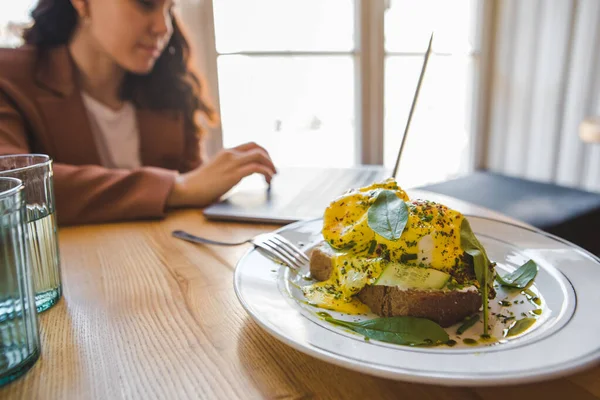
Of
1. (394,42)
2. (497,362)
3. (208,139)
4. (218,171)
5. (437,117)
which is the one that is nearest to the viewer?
(497,362)

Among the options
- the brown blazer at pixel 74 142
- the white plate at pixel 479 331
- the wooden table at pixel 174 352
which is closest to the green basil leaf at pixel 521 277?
the white plate at pixel 479 331

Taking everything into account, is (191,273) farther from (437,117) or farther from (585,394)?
(437,117)

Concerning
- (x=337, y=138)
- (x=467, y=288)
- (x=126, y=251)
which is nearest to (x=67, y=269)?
(x=126, y=251)

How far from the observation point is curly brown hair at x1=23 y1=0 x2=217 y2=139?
53.7 inches

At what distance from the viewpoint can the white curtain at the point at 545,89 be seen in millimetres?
2779

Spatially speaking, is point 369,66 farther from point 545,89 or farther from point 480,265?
point 480,265

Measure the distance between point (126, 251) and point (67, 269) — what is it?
0.10m

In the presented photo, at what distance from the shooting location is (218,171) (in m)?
1.04

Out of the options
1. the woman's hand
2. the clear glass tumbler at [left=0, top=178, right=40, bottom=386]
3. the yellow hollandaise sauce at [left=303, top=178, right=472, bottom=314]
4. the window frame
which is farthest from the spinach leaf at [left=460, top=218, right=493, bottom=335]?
the window frame

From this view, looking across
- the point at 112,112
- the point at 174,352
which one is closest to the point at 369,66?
the point at 112,112

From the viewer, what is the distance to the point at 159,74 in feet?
5.16

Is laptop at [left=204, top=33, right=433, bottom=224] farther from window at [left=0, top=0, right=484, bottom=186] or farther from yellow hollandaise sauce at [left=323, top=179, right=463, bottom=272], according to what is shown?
window at [left=0, top=0, right=484, bottom=186]

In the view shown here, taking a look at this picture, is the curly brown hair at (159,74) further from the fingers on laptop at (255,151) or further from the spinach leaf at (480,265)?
the spinach leaf at (480,265)

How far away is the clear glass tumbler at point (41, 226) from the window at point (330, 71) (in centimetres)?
165
